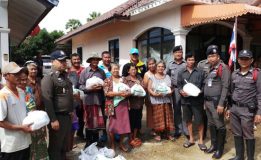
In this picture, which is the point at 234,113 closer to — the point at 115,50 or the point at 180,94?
the point at 180,94

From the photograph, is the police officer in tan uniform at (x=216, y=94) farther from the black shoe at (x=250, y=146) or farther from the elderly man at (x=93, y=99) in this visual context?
the elderly man at (x=93, y=99)

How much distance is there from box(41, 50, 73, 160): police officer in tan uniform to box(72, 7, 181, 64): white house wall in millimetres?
5210

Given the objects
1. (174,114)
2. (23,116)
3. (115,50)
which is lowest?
(174,114)

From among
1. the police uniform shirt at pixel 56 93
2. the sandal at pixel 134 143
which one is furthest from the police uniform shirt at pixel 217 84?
the police uniform shirt at pixel 56 93

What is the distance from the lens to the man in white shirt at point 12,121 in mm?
2998

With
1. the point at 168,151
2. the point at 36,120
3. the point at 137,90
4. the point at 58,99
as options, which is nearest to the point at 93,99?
the point at 137,90

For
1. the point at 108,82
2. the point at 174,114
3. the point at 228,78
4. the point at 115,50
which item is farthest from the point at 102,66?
the point at 115,50

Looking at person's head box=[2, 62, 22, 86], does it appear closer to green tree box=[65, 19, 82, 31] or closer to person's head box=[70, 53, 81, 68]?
person's head box=[70, 53, 81, 68]

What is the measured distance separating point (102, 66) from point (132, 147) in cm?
175

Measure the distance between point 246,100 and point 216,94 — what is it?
0.59m

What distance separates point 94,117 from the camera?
5070 millimetres

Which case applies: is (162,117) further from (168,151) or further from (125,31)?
(125,31)

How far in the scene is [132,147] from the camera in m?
5.43

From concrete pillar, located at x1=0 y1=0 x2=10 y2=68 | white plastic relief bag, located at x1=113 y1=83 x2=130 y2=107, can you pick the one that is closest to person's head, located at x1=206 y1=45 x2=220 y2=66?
white plastic relief bag, located at x1=113 y1=83 x2=130 y2=107
